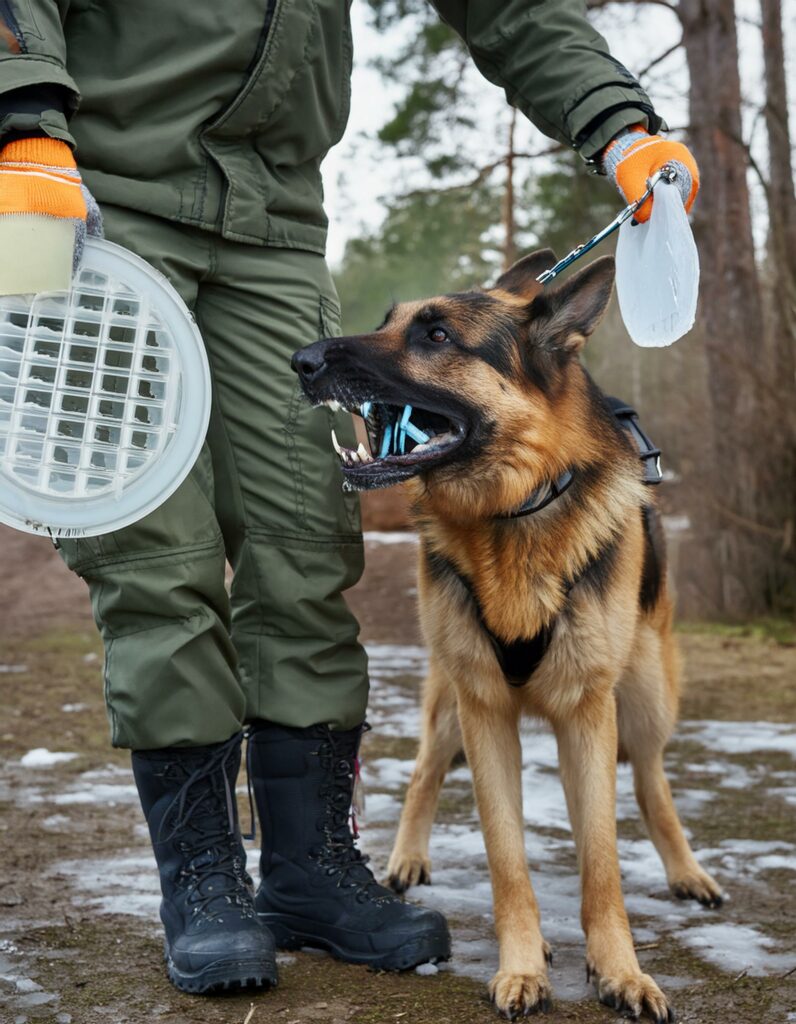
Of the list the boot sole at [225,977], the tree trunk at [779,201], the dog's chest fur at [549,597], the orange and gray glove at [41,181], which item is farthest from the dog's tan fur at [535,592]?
the tree trunk at [779,201]

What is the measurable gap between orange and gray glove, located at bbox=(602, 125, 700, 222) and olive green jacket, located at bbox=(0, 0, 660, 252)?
1.9 inches

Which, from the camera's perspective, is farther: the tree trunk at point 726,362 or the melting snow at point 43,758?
the tree trunk at point 726,362

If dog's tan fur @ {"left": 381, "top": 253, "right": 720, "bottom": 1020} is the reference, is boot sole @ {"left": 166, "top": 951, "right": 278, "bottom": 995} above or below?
below

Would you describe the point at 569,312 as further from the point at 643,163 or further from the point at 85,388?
the point at 85,388

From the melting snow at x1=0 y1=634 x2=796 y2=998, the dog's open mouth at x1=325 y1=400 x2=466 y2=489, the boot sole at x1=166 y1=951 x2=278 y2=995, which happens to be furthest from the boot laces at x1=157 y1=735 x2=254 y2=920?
the dog's open mouth at x1=325 y1=400 x2=466 y2=489

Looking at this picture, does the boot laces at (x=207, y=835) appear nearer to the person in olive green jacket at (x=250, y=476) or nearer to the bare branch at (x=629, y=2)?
A: the person in olive green jacket at (x=250, y=476)

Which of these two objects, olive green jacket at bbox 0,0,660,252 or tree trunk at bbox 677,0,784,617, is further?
tree trunk at bbox 677,0,784,617

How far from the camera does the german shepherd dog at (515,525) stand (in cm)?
245

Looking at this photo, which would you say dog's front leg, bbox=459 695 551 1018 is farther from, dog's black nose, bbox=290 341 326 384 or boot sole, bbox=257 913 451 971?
dog's black nose, bbox=290 341 326 384

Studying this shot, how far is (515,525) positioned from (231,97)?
1.12m

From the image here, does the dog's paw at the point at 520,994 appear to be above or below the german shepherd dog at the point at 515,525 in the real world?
below

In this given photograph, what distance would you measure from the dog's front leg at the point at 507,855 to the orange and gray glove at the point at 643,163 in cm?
118

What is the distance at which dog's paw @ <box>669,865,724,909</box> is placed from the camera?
2924 mm

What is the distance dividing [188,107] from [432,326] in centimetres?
70
